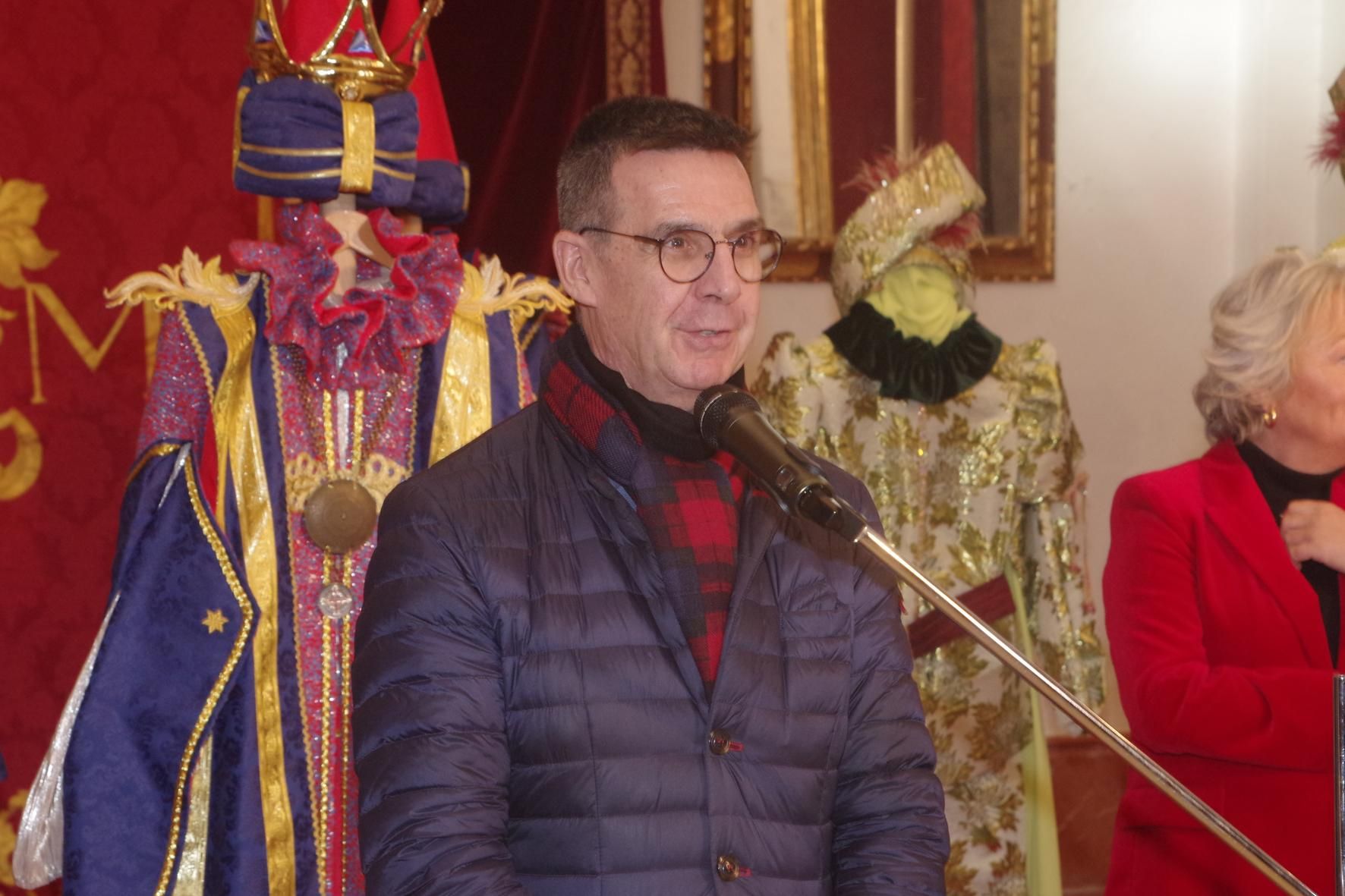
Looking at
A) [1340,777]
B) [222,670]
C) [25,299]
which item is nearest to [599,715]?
[1340,777]

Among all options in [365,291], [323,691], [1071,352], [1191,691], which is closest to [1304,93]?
[1071,352]

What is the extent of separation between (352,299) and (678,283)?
→ 939 millimetres

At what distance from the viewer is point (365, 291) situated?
2.41m

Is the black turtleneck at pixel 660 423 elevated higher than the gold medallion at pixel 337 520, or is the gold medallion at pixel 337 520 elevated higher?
the black turtleneck at pixel 660 423

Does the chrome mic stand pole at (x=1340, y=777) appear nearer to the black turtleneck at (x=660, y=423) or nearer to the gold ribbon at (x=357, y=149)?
the black turtleneck at (x=660, y=423)

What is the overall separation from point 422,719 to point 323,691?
986 millimetres

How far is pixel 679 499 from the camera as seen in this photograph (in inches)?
62.9

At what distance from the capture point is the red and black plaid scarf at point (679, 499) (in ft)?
5.07

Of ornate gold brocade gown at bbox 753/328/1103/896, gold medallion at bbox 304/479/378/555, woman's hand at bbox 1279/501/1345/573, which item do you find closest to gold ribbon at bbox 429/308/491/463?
gold medallion at bbox 304/479/378/555

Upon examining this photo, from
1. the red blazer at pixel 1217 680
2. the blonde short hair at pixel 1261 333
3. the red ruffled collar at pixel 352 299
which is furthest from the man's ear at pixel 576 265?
the blonde short hair at pixel 1261 333

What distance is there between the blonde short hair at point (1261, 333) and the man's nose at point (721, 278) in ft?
3.80

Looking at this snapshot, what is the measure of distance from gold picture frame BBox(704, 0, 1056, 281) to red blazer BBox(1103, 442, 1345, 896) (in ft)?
6.61

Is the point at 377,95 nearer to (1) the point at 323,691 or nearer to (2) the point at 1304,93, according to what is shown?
(1) the point at 323,691

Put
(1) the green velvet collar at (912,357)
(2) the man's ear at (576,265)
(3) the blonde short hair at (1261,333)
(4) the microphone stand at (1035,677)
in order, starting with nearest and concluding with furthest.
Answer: (4) the microphone stand at (1035,677)
(2) the man's ear at (576,265)
(3) the blonde short hair at (1261,333)
(1) the green velvet collar at (912,357)
